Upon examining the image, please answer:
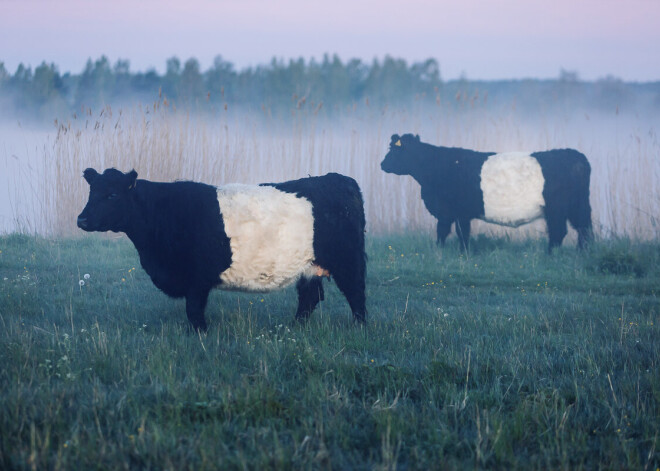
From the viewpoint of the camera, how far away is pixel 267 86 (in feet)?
115

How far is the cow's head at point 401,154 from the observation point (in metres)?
11.4

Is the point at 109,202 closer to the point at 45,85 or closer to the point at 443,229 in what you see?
the point at 443,229

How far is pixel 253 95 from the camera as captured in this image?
35438 millimetres

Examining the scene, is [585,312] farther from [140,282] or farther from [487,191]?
[140,282]

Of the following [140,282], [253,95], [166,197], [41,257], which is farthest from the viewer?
[253,95]

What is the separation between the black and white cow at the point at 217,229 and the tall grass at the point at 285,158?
6013 millimetres

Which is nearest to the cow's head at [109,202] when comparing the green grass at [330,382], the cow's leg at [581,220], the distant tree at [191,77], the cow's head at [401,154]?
the green grass at [330,382]

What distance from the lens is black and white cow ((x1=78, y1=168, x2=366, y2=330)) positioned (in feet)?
19.3

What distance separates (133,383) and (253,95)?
32.6 meters

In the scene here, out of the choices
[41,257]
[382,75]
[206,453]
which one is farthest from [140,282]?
[382,75]

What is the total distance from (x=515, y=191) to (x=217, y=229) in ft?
20.7

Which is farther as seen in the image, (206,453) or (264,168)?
(264,168)

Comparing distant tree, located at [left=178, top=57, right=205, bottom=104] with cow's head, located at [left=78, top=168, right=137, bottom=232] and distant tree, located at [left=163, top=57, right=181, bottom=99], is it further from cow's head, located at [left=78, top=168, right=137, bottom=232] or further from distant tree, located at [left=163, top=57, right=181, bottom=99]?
cow's head, located at [left=78, top=168, right=137, bottom=232]

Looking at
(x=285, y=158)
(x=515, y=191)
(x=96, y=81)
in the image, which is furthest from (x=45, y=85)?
(x=515, y=191)
